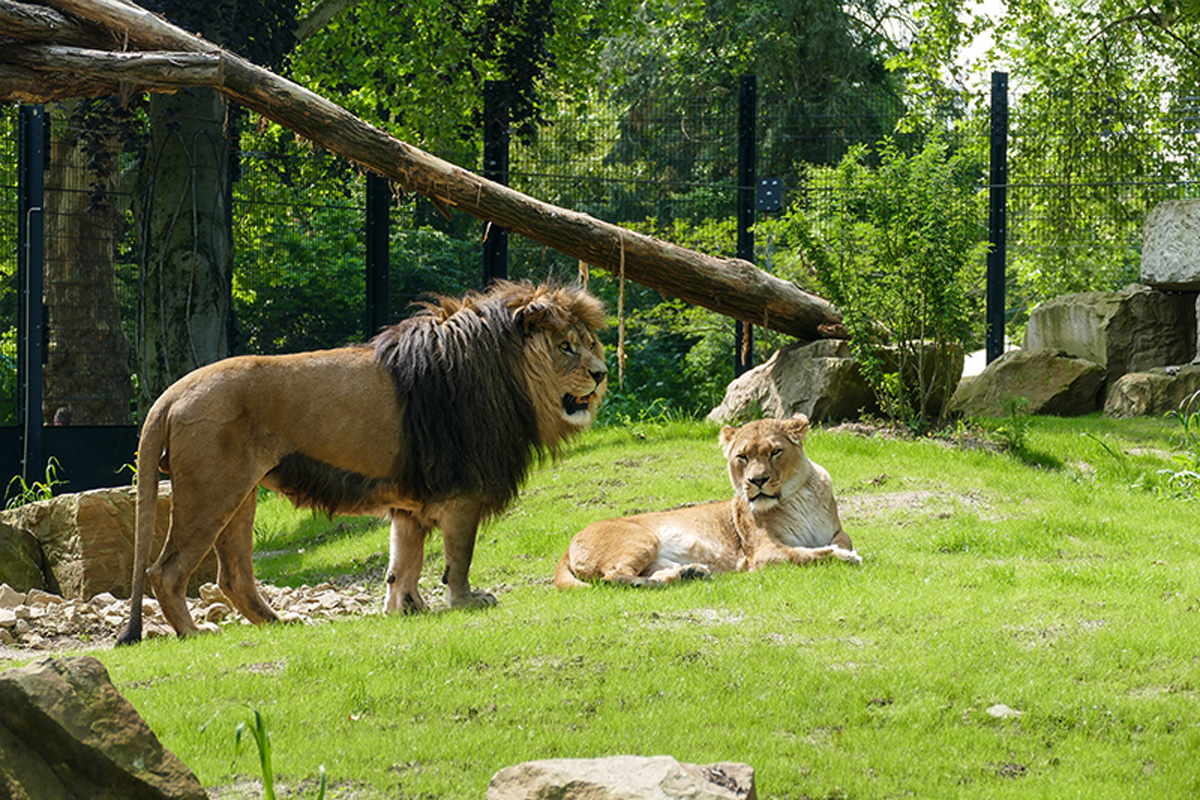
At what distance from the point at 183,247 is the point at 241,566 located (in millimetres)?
6320

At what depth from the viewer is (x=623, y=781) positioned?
3.29 m

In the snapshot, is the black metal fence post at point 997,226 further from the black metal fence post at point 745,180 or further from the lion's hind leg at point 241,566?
the lion's hind leg at point 241,566

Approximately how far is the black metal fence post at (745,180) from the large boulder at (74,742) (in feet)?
38.2

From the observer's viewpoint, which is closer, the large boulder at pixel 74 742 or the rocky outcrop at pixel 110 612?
the large boulder at pixel 74 742

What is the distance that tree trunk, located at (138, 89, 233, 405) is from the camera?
40.7ft

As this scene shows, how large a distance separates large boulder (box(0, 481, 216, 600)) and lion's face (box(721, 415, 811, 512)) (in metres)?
3.90

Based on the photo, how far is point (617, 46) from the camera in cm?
2927

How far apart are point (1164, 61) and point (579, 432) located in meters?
24.1

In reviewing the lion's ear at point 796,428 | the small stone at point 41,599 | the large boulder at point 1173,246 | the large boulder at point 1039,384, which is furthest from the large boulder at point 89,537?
the large boulder at point 1173,246

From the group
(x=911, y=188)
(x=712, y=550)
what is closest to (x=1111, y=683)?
(x=712, y=550)

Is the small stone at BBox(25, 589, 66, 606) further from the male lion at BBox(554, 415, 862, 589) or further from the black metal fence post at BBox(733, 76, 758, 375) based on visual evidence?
the black metal fence post at BBox(733, 76, 758, 375)

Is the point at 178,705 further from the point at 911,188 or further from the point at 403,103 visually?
the point at 403,103

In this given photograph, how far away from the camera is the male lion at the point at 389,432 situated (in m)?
6.59

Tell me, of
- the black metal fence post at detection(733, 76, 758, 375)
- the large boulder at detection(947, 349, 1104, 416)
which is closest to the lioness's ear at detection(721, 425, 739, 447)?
the black metal fence post at detection(733, 76, 758, 375)
